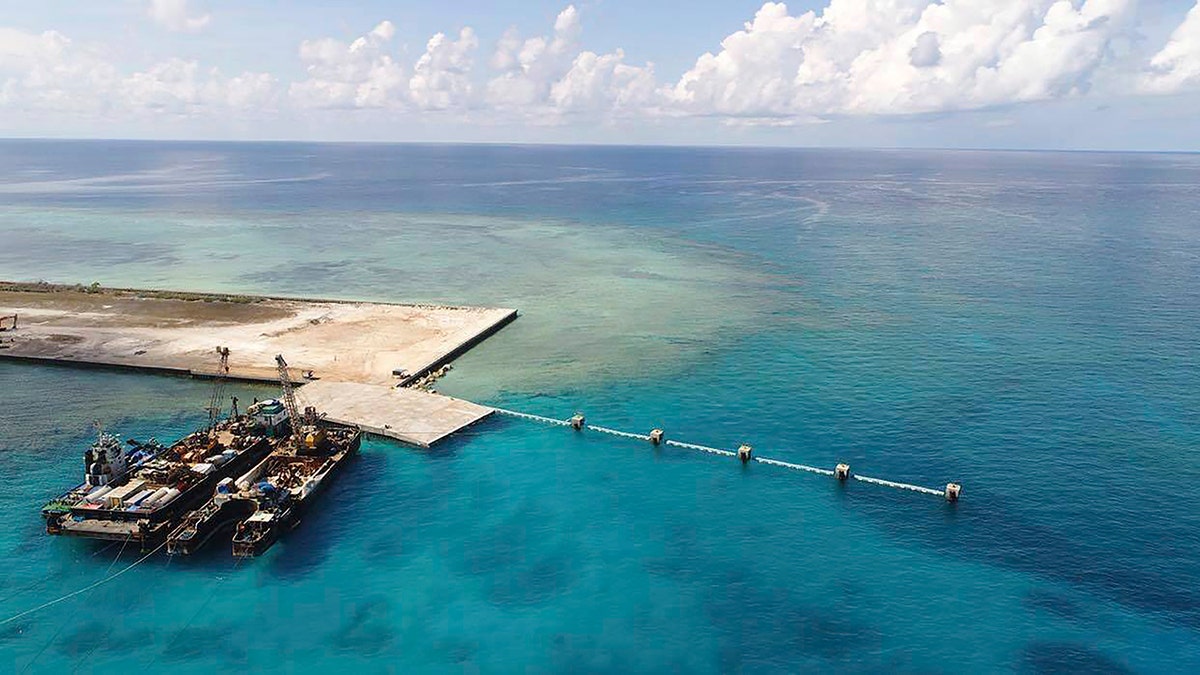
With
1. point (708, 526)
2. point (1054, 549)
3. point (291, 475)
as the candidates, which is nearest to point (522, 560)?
point (708, 526)

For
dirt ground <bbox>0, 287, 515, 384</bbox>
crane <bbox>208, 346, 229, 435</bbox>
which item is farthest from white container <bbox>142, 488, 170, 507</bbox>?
dirt ground <bbox>0, 287, 515, 384</bbox>

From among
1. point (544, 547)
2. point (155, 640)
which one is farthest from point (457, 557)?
point (155, 640)

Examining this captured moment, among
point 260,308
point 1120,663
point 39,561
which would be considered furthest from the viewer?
point 260,308

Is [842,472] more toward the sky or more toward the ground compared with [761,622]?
more toward the sky

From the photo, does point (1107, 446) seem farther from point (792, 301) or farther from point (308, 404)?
point (308, 404)

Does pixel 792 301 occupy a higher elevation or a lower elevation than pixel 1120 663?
higher

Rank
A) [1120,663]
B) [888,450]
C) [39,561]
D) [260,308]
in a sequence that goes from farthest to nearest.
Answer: [260,308] < [888,450] < [39,561] < [1120,663]

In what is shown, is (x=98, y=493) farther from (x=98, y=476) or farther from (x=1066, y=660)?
(x=1066, y=660)

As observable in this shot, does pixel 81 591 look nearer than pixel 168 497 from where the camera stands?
Yes
